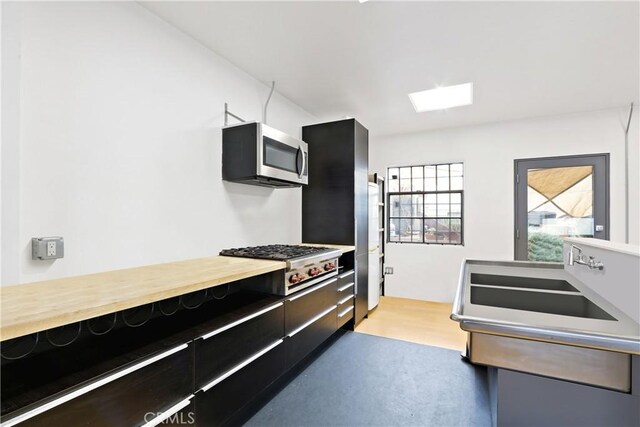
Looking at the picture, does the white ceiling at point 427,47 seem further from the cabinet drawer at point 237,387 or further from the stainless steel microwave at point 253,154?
the cabinet drawer at point 237,387

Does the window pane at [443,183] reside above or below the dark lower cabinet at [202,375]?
above

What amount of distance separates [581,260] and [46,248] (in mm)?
2686

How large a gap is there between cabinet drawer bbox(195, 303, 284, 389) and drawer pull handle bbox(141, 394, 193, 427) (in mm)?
75

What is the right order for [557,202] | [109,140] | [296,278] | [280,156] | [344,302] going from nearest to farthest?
1. [109,140]
2. [296,278]
3. [280,156]
4. [344,302]
5. [557,202]

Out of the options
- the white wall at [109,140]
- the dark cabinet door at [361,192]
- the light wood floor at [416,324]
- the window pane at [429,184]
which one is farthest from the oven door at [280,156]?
the window pane at [429,184]

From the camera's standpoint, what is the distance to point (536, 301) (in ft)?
4.61

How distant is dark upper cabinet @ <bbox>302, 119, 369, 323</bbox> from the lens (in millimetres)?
3189

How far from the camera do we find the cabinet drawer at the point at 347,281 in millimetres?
2881

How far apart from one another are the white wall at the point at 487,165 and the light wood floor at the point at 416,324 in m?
0.46

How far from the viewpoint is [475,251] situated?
4191mm

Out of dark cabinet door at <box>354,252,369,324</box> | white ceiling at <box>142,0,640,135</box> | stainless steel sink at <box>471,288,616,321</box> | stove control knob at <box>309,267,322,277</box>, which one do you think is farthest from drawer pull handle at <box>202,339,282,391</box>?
white ceiling at <box>142,0,640,135</box>

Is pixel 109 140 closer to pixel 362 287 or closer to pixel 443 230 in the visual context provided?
pixel 362 287

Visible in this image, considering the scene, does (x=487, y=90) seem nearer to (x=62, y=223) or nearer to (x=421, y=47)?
(x=421, y=47)

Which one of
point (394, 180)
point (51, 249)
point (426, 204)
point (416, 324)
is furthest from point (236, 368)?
point (394, 180)
